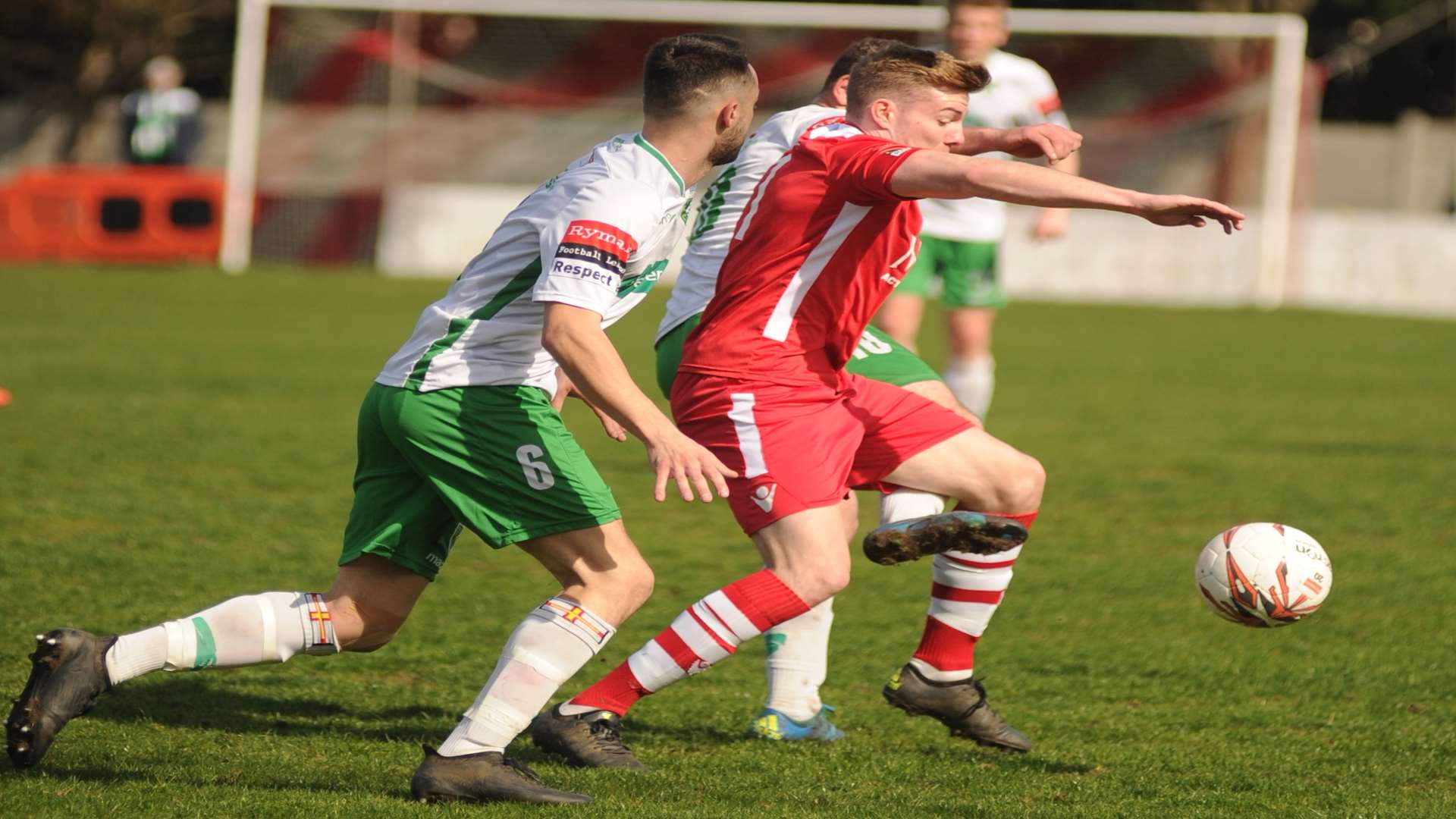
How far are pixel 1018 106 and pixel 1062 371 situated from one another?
6186 millimetres

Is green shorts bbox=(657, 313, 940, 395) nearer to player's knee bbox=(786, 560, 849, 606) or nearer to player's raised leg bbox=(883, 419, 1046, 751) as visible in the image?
player's raised leg bbox=(883, 419, 1046, 751)

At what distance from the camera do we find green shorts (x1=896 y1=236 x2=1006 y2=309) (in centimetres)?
755

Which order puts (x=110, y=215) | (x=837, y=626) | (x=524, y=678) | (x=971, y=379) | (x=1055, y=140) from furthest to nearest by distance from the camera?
(x=110, y=215)
(x=971, y=379)
(x=837, y=626)
(x=1055, y=140)
(x=524, y=678)

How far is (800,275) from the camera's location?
406 cm

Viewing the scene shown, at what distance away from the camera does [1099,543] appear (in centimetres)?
695

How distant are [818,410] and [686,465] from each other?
74 cm

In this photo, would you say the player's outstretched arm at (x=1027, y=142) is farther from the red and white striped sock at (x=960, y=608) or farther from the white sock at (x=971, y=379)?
the white sock at (x=971, y=379)

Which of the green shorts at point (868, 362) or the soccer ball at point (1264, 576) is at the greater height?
the green shorts at point (868, 362)

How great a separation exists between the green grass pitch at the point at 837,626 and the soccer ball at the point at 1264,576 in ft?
1.21

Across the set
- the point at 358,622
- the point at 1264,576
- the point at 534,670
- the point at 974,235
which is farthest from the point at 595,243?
the point at 974,235

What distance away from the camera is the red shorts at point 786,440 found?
390cm

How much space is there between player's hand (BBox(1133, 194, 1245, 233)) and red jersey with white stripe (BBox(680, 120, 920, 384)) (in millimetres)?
667

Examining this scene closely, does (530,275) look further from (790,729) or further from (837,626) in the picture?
(837,626)

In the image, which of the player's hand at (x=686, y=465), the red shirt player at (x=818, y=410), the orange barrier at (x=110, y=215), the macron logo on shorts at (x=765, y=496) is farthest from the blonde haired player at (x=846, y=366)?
the orange barrier at (x=110, y=215)
